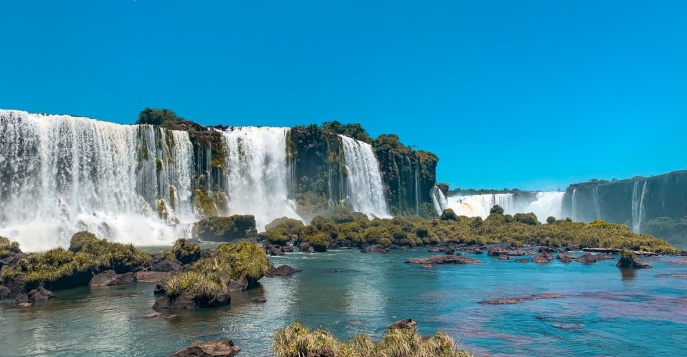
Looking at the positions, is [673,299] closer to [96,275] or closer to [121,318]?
[121,318]

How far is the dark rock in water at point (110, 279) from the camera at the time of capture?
33594 mm

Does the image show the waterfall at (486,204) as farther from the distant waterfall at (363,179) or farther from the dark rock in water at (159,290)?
the dark rock in water at (159,290)

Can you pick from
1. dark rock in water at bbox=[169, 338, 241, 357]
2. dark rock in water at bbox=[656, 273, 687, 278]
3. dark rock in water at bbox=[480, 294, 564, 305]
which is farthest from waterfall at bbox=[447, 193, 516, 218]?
dark rock in water at bbox=[169, 338, 241, 357]

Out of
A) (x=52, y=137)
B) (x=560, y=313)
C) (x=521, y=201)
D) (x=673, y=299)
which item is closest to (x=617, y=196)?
(x=521, y=201)

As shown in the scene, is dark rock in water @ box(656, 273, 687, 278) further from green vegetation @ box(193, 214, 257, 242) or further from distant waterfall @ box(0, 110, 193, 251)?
distant waterfall @ box(0, 110, 193, 251)

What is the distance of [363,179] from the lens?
4107 inches

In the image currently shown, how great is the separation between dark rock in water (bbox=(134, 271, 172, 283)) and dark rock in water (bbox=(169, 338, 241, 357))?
19.0 metres

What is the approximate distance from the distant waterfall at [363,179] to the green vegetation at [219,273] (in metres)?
64.1

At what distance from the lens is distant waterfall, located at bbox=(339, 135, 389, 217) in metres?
102

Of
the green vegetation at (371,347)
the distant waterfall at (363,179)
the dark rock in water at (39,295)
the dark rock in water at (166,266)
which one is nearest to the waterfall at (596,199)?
the distant waterfall at (363,179)

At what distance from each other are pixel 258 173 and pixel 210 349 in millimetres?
75011

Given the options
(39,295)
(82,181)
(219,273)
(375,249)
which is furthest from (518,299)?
(82,181)

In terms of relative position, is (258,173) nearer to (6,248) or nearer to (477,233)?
(477,233)

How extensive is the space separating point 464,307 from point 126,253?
24643mm
